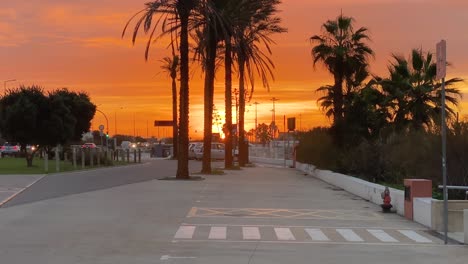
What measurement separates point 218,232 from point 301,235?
159 centimetres

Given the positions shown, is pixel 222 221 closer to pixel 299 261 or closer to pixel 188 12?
pixel 299 261

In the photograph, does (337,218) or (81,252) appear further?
(337,218)

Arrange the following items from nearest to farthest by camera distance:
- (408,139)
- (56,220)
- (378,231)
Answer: (378,231)
(56,220)
(408,139)

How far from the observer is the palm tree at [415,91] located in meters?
27.9

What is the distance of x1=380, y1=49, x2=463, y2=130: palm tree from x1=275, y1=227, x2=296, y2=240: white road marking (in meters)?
15.5

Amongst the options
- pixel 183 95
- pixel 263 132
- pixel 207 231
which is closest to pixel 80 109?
pixel 183 95

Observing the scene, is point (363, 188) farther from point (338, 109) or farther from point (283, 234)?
point (338, 109)

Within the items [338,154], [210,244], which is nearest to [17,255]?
[210,244]

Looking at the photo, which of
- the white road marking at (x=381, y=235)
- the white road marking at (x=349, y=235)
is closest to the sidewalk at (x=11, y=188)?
the white road marking at (x=349, y=235)

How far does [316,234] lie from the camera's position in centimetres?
1241

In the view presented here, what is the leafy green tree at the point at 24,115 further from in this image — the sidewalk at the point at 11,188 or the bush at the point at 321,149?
the bush at the point at 321,149

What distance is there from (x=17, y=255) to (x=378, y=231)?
7.03 meters

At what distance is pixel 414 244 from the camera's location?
11445 millimetres

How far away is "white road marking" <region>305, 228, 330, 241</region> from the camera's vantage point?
469 inches
